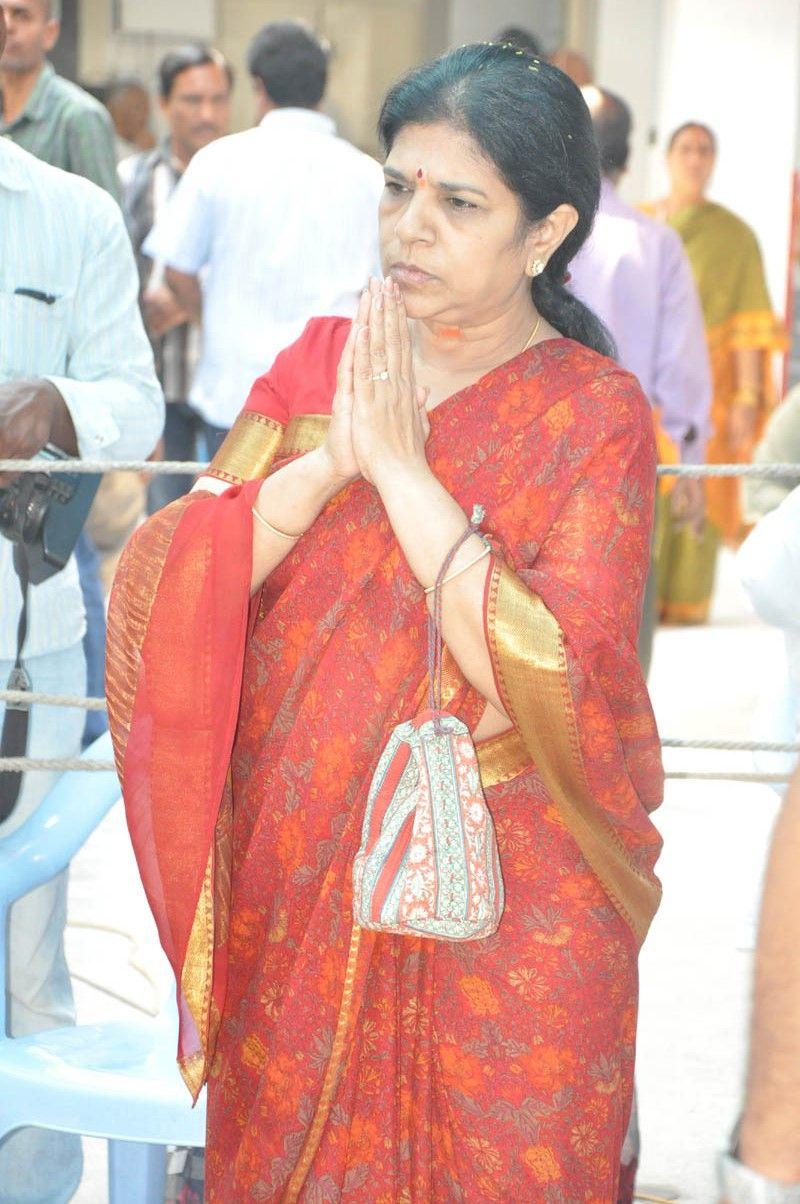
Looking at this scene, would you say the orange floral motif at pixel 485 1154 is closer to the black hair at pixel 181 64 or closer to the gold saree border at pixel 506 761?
the gold saree border at pixel 506 761

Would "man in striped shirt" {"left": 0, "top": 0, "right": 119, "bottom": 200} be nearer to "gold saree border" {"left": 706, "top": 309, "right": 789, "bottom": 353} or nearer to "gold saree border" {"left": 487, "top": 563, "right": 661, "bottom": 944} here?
"gold saree border" {"left": 487, "top": 563, "right": 661, "bottom": 944}

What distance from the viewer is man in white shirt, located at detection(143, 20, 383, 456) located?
186 inches

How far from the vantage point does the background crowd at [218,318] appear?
2516 millimetres

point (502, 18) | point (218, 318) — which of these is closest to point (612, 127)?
point (218, 318)

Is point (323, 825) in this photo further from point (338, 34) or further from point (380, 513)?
point (338, 34)

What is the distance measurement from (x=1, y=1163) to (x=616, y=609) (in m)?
1.32

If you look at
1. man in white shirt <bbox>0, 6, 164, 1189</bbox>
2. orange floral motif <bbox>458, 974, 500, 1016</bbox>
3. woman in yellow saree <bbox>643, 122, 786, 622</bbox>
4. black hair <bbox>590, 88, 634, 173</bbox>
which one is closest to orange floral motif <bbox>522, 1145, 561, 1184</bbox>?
orange floral motif <bbox>458, 974, 500, 1016</bbox>

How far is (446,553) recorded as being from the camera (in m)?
1.83

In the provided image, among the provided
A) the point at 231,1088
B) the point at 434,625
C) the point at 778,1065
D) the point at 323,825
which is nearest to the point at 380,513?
the point at 434,625

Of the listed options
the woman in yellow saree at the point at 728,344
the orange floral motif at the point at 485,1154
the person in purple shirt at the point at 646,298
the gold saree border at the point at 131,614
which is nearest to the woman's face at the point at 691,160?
the woman in yellow saree at the point at 728,344

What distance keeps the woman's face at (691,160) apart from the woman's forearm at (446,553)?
5.98 m

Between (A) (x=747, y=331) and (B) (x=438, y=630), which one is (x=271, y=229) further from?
(B) (x=438, y=630)

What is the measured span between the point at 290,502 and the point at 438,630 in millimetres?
214

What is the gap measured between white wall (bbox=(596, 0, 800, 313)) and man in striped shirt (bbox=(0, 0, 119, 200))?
18.0ft
